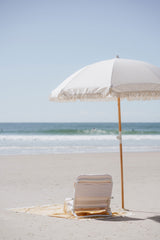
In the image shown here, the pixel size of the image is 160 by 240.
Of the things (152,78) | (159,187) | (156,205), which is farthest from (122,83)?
(159,187)

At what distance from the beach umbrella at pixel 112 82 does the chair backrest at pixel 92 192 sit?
125cm

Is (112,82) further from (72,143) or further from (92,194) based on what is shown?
(72,143)

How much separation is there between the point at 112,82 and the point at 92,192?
1.73 meters

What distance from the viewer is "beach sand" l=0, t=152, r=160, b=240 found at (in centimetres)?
371

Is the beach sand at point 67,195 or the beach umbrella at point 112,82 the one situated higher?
the beach umbrella at point 112,82

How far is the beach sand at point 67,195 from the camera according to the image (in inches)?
146

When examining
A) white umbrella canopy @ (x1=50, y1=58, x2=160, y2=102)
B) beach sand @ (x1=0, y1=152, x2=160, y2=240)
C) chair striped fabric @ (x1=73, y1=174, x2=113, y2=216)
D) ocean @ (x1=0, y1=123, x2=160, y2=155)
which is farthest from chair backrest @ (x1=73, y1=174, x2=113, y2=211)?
ocean @ (x1=0, y1=123, x2=160, y2=155)

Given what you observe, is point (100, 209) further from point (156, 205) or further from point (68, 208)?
point (156, 205)

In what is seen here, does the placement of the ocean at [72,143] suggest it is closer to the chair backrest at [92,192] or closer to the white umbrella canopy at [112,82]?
the chair backrest at [92,192]

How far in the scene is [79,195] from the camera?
15.8ft

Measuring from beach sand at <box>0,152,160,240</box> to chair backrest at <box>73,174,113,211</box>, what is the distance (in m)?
0.36

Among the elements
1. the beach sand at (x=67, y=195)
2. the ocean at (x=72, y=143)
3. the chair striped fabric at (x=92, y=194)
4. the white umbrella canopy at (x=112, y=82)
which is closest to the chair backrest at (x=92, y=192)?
the chair striped fabric at (x=92, y=194)

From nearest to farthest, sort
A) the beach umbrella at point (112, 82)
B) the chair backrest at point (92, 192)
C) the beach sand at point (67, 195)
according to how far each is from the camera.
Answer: the beach sand at point (67, 195) → the beach umbrella at point (112, 82) → the chair backrest at point (92, 192)

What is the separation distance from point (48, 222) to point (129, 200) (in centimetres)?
275
